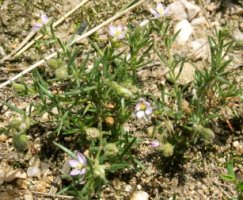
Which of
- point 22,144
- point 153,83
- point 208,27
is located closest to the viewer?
point 22,144

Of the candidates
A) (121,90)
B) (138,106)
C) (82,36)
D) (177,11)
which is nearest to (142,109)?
(138,106)

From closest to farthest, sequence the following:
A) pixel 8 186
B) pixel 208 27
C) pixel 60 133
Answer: pixel 8 186 < pixel 60 133 < pixel 208 27

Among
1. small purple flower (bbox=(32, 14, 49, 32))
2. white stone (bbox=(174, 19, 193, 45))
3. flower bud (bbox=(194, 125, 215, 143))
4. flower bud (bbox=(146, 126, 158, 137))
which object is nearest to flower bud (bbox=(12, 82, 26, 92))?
small purple flower (bbox=(32, 14, 49, 32))

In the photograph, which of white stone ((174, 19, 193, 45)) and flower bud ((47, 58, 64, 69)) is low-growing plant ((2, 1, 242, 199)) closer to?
flower bud ((47, 58, 64, 69))

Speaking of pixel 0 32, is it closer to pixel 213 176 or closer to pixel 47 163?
pixel 47 163

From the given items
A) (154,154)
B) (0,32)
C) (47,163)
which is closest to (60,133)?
(47,163)
